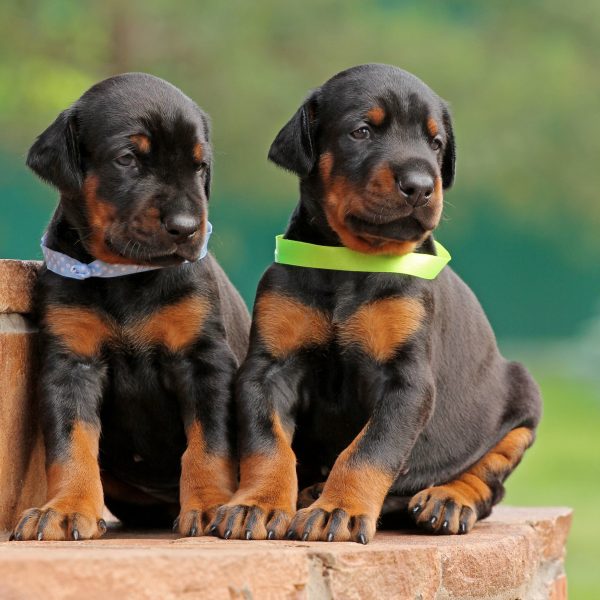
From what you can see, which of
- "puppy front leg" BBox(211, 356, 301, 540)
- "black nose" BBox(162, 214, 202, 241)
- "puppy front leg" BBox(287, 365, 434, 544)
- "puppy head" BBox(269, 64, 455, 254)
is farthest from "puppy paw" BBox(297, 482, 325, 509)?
"black nose" BBox(162, 214, 202, 241)

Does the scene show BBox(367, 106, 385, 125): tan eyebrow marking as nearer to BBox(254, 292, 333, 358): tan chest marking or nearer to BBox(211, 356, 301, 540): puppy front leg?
BBox(254, 292, 333, 358): tan chest marking

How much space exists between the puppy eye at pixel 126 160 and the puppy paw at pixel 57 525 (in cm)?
123

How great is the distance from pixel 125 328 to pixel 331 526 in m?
1.15

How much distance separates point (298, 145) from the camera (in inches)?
173

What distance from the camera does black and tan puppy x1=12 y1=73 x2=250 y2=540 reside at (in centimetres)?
412

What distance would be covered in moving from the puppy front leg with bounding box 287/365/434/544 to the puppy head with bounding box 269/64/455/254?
1.76 ft

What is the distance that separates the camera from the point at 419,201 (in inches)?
160

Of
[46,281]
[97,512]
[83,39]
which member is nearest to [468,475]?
[97,512]

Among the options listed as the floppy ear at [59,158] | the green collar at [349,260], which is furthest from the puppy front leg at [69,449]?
the green collar at [349,260]

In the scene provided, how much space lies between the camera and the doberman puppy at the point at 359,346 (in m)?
4.00

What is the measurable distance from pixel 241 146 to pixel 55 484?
1065 centimetres

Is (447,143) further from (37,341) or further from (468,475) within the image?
(37,341)

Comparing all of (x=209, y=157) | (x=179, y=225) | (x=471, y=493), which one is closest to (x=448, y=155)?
(x=209, y=157)

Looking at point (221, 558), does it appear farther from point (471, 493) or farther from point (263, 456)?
point (471, 493)
